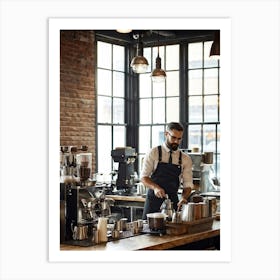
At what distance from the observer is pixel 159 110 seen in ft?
27.9

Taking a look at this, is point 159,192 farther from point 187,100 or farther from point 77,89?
point 187,100

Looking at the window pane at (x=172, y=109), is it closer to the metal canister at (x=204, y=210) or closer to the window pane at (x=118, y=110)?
the window pane at (x=118, y=110)

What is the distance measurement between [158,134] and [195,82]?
0.92 metres

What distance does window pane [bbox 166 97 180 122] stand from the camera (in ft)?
27.5

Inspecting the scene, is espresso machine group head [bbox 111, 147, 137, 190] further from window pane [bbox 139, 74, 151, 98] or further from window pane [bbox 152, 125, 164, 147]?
window pane [bbox 139, 74, 151, 98]

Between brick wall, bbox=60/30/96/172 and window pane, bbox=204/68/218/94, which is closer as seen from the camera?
brick wall, bbox=60/30/96/172

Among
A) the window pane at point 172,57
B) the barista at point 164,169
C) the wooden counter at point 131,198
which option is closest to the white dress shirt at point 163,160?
the barista at point 164,169

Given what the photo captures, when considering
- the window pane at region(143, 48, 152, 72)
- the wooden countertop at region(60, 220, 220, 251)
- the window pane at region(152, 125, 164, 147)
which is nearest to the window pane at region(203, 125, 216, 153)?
the window pane at region(152, 125, 164, 147)

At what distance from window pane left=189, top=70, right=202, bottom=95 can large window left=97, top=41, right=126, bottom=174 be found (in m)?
1.00

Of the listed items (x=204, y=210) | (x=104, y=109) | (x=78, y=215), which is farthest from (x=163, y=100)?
(x=78, y=215)

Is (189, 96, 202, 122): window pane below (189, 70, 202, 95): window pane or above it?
below

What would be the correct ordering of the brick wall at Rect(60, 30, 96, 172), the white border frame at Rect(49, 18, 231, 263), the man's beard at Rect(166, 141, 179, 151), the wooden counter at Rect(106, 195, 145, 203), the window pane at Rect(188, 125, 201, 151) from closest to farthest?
1. the white border frame at Rect(49, 18, 231, 263)
2. the man's beard at Rect(166, 141, 179, 151)
3. the wooden counter at Rect(106, 195, 145, 203)
4. the brick wall at Rect(60, 30, 96, 172)
5. the window pane at Rect(188, 125, 201, 151)
